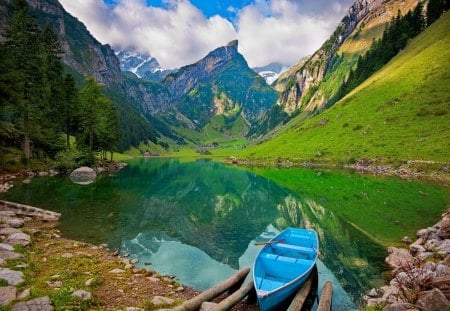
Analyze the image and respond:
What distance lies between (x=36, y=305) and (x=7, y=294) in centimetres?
153

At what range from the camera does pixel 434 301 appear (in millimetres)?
11109

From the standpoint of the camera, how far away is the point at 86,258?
65.9 feet

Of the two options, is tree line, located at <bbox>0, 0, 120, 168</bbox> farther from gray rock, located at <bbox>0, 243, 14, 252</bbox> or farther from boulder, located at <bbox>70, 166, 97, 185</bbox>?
gray rock, located at <bbox>0, 243, 14, 252</bbox>

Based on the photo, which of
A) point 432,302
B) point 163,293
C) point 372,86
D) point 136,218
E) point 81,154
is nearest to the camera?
point 432,302

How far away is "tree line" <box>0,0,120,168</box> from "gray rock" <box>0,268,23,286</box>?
45959 millimetres

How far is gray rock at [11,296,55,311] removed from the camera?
37.8 feet

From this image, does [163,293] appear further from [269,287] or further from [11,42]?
[11,42]

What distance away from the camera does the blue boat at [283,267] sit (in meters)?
14.4

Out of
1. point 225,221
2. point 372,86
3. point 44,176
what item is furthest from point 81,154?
point 372,86

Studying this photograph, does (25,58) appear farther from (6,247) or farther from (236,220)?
(6,247)

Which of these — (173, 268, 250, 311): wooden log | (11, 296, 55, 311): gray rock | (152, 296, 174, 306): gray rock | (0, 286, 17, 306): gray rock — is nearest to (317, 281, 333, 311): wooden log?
(173, 268, 250, 311): wooden log

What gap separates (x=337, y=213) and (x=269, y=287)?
1114 inches

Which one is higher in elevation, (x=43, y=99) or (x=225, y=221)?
(x=43, y=99)

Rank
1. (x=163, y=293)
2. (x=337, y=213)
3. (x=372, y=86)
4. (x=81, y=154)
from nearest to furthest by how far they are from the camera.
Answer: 1. (x=163, y=293)
2. (x=337, y=213)
3. (x=81, y=154)
4. (x=372, y=86)
